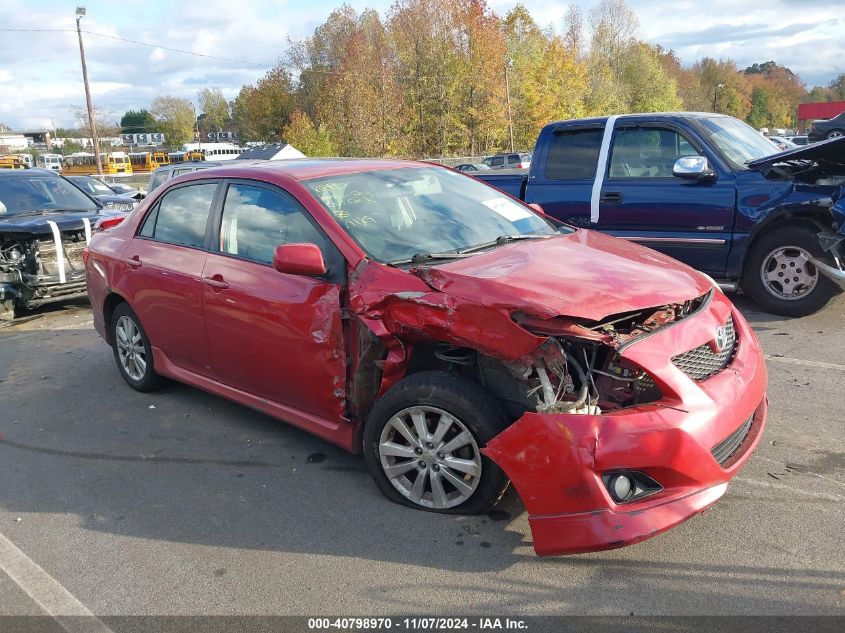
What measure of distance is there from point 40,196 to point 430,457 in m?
8.28

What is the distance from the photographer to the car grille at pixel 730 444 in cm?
295

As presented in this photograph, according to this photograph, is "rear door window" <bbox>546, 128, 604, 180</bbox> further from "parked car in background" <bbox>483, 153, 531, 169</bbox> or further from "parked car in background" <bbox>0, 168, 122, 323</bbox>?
"parked car in background" <bbox>483, 153, 531, 169</bbox>

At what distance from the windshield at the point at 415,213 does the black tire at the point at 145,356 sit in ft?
7.00

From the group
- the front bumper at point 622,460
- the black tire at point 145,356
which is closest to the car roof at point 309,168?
the black tire at point 145,356

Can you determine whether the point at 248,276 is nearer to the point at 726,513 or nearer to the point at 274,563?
the point at 274,563

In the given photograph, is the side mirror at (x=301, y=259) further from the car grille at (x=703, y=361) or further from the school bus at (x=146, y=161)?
the school bus at (x=146, y=161)

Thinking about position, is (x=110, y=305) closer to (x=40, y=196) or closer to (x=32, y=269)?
(x=32, y=269)

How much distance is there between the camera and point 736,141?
269 inches

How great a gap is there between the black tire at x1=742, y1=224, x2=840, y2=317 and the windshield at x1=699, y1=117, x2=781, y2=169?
2.46 feet

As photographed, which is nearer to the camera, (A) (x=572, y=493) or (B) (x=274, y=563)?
(A) (x=572, y=493)

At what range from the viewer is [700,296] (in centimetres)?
334

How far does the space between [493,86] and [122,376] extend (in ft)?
131

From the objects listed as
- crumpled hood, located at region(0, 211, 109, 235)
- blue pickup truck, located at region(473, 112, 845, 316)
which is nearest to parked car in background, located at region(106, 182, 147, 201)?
crumpled hood, located at region(0, 211, 109, 235)

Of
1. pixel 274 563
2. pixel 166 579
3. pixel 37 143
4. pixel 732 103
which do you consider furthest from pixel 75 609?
pixel 37 143
